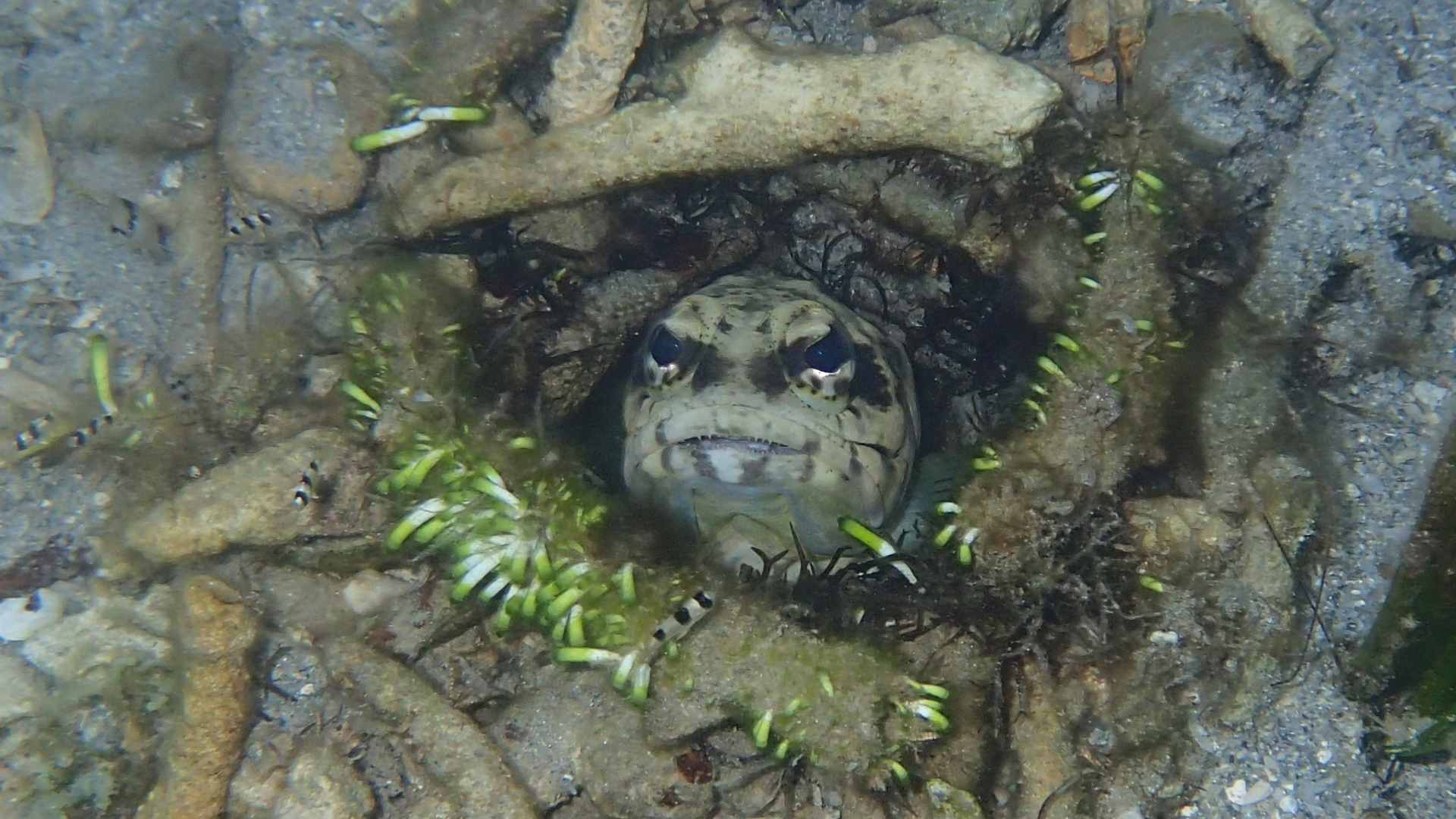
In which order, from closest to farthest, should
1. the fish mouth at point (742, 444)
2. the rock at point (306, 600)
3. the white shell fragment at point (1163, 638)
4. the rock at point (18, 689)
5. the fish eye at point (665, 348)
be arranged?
the white shell fragment at point (1163, 638) → the rock at point (18, 689) → the fish mouth at point (742, 444) → the rock at point (306, 600) → the fish eye at point (665, 348)

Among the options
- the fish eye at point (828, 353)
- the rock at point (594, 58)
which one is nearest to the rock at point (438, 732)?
the fish eye at point (828, 353)

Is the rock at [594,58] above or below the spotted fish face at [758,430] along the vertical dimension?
above

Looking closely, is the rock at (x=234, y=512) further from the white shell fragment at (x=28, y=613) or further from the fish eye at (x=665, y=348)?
the fish eye at (x=665, y=348)

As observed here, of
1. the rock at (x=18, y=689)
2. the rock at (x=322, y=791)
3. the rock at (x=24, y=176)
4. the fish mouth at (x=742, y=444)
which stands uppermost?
the fish mouth at (x=742, y=444)

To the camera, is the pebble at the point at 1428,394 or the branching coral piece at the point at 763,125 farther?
the branching coral piece at the point at 763,125

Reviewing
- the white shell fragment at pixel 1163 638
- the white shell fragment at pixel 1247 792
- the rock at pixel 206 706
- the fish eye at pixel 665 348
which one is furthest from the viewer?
the fish eye at pixel 665 348

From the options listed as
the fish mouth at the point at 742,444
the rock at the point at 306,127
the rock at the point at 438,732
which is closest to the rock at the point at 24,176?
the rock at the point at 306,127

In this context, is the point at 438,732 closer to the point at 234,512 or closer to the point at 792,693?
the point at 234,512

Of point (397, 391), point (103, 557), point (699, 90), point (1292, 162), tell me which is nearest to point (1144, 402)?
point (1292, 162)
